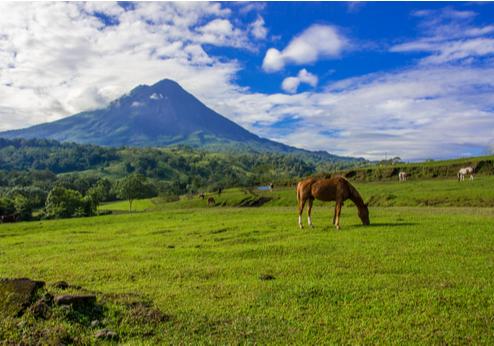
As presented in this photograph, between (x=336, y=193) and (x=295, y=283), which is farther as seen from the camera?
(x=336, y=193)

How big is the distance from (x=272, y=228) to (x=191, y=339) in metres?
14.2

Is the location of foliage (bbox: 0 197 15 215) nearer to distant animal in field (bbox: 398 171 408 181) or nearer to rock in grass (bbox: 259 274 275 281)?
distant animal in field (bbox: 398 171 408 181)

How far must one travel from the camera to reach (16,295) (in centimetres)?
860

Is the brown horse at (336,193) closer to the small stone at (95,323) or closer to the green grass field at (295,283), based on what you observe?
the green grass field at (295,283)

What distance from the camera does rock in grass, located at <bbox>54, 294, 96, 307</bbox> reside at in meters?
8.58

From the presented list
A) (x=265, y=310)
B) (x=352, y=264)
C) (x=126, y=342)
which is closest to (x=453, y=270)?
(x=352, y=264)

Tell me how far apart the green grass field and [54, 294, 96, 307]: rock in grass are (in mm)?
409

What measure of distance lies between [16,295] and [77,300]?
1.39m

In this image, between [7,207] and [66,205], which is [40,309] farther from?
[7,207]

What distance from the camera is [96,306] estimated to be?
28.7ft

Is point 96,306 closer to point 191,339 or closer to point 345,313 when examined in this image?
point 191,339

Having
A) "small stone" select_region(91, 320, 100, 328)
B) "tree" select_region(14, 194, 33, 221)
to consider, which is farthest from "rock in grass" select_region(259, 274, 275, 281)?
"tree" select_region(14, 194, 33, 221)

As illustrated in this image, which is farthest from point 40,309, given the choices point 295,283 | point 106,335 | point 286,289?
point 295,283

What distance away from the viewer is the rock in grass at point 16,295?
8.28 metres
